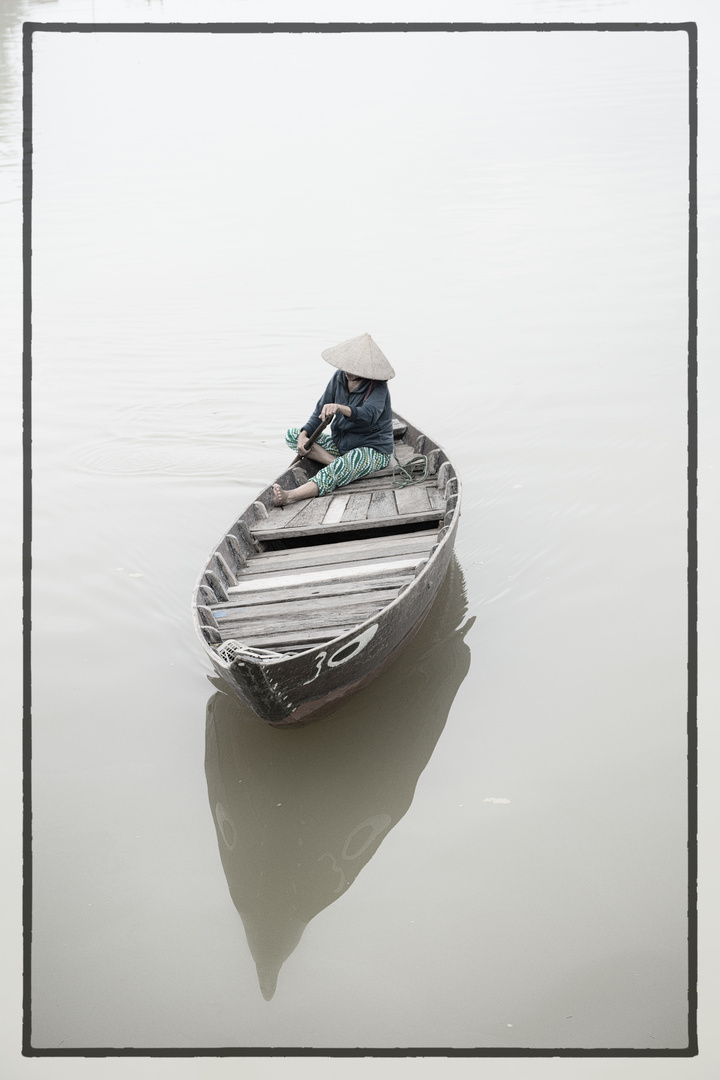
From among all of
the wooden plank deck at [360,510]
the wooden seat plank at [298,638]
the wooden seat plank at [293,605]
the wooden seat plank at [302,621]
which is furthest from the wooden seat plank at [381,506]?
the wooden seat plank at [298,638]

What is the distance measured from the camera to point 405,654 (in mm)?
4445

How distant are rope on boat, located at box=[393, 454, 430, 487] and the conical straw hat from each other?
569mm

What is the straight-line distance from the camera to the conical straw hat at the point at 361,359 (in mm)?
5129

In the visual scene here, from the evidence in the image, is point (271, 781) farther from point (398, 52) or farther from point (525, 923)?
point (398, 52)

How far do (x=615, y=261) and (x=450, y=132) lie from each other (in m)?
1.97

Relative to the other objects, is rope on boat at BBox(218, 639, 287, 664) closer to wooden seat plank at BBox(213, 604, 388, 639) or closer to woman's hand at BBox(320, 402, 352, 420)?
wooden seat plank at BBox(213, 604, 388, 639)

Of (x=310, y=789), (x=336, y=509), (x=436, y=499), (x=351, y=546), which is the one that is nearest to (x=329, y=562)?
(x=351, y=546)

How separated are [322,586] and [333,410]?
1.39 metres

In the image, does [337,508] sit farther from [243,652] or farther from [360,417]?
[243,652]

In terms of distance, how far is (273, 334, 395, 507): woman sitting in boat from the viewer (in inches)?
203

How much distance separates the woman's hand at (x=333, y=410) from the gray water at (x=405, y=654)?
967 millimetres

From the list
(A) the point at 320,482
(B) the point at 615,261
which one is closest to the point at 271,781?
(A) the point at 320,482

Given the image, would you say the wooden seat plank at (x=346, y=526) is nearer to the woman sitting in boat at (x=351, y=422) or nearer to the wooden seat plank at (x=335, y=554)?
the wooden seat plank at (x=335, y=554)

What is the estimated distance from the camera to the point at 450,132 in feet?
26.6
